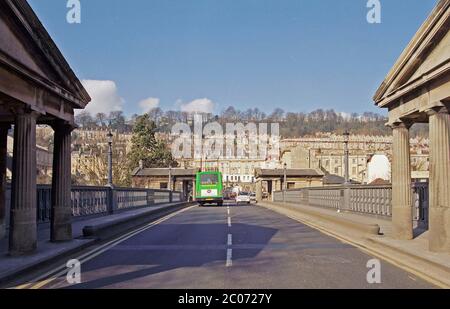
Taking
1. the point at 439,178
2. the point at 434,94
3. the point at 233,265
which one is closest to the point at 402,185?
the point at 439,178

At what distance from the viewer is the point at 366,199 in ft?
91.0

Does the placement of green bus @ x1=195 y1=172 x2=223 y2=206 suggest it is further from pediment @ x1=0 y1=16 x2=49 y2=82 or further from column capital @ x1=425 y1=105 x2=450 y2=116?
column capital @ x1=425 y1=105 x2=450 y2=116

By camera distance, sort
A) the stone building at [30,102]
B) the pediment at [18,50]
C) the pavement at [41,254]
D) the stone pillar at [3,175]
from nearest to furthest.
→ the pavement at [41,254] < the pediment at [18,50] < the stone building at [30,102] < the stone pillar at [3,175]

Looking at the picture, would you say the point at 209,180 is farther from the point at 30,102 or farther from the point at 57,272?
the point at 57,272

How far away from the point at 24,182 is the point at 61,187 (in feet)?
9.00

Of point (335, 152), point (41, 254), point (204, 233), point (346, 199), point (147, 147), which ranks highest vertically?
point (335, 152)

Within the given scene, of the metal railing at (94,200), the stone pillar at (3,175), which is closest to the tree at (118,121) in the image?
the metal railing at (94,200)

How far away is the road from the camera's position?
31.1 ft

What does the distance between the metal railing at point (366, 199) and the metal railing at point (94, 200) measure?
13.8 meters

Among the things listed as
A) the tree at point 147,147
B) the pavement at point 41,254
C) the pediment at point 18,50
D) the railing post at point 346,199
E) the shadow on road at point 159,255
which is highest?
the tree at point 147,147

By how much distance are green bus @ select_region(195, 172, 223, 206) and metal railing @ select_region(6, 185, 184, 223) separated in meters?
10.4

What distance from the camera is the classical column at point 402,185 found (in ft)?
52.9

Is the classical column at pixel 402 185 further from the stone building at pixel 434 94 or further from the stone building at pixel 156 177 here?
the stone building at pixel 156 177
